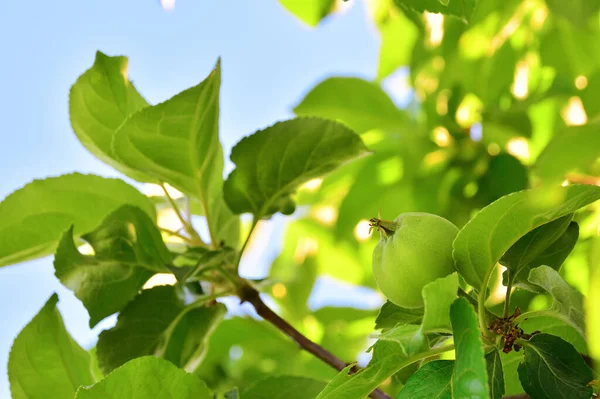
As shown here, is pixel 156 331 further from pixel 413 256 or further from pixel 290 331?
pixel 413 256

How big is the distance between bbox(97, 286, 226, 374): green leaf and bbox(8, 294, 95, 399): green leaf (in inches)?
2.9

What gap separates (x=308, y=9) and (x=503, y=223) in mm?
609

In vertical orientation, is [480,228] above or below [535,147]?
Result: above

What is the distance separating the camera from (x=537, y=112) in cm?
152

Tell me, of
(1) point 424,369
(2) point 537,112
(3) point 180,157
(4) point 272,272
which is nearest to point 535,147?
(2) point 537,112

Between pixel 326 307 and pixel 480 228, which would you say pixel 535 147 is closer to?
pixel 326 307

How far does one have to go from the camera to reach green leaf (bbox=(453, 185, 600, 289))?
1.76ft

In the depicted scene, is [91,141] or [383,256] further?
[91,141]

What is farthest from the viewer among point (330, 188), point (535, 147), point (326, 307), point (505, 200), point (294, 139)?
point (330, 188)

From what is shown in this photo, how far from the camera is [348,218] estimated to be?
1.44m

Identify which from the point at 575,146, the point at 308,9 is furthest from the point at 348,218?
the point at 575,146

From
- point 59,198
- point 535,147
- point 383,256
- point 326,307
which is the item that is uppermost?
point 59,198

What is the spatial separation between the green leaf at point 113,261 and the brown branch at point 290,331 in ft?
0.36

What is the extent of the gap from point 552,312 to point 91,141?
24.0 inches
